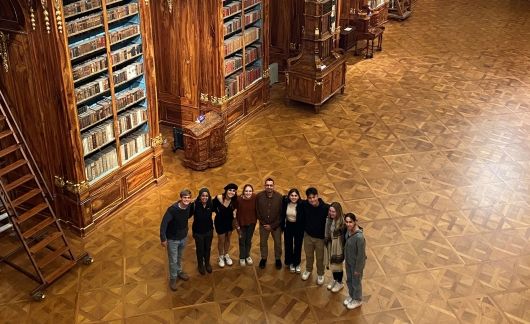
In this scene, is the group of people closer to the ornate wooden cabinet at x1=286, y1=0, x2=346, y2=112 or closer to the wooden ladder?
the wooden ladder

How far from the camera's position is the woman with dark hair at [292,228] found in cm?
630

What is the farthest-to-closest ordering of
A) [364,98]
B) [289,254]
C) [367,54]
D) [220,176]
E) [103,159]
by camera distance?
[367,54]
[364,98]
[220,176]
[103,159]
[289,254]

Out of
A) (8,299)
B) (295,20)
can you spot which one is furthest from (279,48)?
(8,299)

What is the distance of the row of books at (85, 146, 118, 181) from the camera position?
747 centimetres

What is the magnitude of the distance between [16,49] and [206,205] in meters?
2.90

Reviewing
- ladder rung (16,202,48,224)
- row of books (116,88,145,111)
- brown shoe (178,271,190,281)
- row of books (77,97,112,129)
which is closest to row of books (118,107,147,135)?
row of books (116,88,145,111)

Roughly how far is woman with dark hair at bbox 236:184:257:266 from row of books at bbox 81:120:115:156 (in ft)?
7.19

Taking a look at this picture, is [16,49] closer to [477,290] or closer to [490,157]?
[477,290]

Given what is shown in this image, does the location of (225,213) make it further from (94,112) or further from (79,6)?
(79,6)

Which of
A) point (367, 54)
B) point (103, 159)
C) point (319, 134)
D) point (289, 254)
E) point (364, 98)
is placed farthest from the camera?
point (367, 54)

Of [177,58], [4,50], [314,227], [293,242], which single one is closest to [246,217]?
[293,242]

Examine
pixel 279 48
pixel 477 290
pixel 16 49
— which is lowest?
pixel 477 290

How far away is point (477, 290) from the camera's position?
21.6 ft

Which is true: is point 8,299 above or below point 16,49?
below
